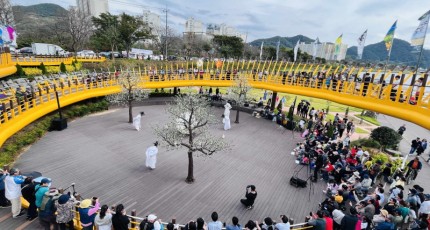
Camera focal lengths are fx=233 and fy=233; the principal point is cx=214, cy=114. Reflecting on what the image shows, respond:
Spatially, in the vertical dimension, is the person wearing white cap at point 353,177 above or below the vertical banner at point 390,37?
below

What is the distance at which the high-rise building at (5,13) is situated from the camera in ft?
120

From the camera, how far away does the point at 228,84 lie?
26.8 metres

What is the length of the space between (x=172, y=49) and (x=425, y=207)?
80.0 metres

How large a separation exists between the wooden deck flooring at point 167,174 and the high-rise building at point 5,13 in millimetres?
32350

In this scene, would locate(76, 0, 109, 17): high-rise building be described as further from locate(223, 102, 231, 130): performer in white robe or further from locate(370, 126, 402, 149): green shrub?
locate(370, 126, 402, 149): green shrub

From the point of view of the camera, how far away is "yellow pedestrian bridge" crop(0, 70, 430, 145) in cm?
1330

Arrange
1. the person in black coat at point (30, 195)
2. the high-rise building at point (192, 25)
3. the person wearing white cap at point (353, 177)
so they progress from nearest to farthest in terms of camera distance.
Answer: the person in black coat at point (30, 195), the person wearing white cap at point (353, 177), the high-rise building at point (192, 25)

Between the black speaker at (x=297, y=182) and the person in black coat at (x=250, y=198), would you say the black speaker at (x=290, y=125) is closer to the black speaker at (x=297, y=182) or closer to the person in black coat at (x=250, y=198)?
the black speaker at (x=297, y=182)

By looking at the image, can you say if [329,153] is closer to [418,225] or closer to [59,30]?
[418,225]

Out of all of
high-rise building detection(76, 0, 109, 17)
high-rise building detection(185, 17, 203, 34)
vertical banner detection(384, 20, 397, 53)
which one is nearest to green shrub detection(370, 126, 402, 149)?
vertical banner detection(384, 20, 397, 53)

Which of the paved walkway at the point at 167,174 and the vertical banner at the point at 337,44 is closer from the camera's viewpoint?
the paved walkway at the point at 167,174

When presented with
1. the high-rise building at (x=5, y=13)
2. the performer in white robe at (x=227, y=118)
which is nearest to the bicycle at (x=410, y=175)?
the performer in white robe at (x=227, y=118)

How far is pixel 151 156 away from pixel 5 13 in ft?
138

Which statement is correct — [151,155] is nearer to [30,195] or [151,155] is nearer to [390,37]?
[30,195]
